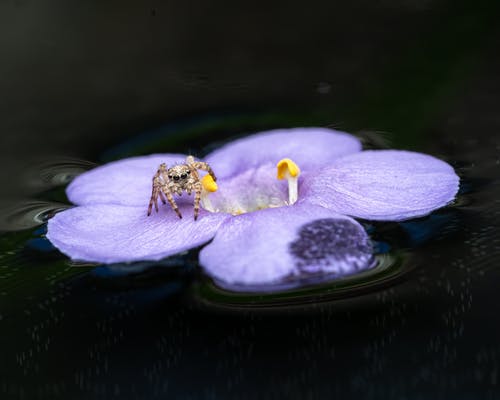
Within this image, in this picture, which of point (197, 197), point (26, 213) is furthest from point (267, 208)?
point (26, 213)

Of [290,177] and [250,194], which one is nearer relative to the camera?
[290,177]

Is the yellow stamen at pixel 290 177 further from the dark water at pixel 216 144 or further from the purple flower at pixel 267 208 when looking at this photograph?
the dark water at pixel 216 144

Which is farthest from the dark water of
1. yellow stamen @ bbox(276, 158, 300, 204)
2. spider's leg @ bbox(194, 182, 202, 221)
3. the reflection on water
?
yellow stamen @ bbox(276, 158, 300, 204)

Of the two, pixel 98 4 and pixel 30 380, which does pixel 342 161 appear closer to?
pixel 30 380

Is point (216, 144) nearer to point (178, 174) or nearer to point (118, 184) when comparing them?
point (118, 184)

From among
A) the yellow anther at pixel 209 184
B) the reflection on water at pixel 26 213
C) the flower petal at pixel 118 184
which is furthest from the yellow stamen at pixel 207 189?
the reflection on water at pixel 26 213
